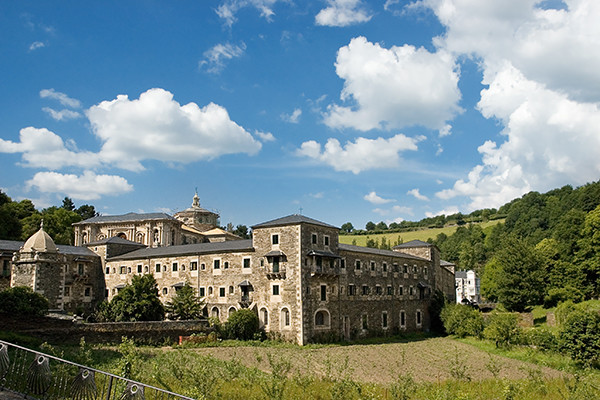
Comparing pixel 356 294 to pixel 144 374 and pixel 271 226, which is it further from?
pixel 144 374

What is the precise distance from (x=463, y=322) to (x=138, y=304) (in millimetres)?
31796

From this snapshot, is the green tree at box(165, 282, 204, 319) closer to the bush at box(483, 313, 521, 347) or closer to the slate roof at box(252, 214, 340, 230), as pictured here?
the slate roof at box(252, 214, 340, 230)

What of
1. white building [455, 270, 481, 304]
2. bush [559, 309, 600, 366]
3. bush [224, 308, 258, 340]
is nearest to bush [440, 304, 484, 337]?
bush [559, 309, 600, 366]

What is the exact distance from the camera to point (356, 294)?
1927 inches

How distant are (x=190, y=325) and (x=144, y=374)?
20190 mm

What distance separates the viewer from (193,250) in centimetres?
5009

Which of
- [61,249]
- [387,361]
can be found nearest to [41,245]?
[61,249]

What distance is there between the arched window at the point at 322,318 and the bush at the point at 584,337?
18344 millimetres

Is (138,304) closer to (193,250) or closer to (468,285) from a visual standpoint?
(193,250)

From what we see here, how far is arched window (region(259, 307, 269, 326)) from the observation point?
44.2 m

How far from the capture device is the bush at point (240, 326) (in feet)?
136

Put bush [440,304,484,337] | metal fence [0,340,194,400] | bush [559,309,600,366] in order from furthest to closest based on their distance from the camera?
bush [440,304,484,337], bush [559,309,600,366], metal fence [0,340,194,400]

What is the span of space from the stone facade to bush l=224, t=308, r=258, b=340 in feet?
7.45

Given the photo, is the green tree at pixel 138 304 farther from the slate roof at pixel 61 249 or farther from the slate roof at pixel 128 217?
the slate roof at pixel 128 217
